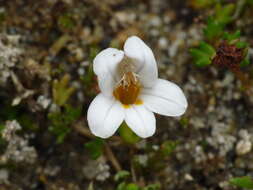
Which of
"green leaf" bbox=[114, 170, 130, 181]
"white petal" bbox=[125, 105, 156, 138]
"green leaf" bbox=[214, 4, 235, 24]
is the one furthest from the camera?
"green leaf" bbox=[214, 4, 235, 24]

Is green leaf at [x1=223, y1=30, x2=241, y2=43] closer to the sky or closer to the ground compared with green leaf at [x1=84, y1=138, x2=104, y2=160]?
closer to the sky

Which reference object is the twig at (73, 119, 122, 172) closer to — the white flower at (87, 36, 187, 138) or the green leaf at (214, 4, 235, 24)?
the white flower at (87, 36, 187, 138)

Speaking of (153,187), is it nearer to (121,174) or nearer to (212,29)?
(121,174)

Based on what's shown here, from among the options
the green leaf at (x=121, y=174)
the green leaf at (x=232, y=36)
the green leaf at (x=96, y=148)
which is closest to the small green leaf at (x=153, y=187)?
the green leaf at (x=121, y=174)

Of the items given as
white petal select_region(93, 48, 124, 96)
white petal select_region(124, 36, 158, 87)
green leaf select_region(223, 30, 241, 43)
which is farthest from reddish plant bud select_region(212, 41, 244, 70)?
white petal select_region(93, 48, 124, 96)

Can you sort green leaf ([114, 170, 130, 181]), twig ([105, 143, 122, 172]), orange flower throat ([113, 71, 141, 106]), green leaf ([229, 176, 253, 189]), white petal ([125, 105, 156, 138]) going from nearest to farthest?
1. white petal ([125, 105, 156, 138])
2. orange flower throat ([113, 71, 141, 106])
3. green leaf ([229, 176, 253, 189])
4. green leaf ([114, 170, 130, 181])
5. twig ([105, 143, 122, 172])

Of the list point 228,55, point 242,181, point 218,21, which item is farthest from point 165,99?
point 218,21

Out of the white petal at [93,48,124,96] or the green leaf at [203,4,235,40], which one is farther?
the green leaf at [203,4,235,40]

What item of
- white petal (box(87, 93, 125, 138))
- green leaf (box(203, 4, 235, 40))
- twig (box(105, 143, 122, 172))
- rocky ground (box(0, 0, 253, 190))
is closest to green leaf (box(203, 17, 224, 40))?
green leaf (box(203, 4, 235, 40))

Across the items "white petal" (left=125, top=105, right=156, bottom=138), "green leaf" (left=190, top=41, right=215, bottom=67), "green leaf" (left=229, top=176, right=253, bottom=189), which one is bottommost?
"green leaf" (left=229, top=176, right=253, bottom=189)
